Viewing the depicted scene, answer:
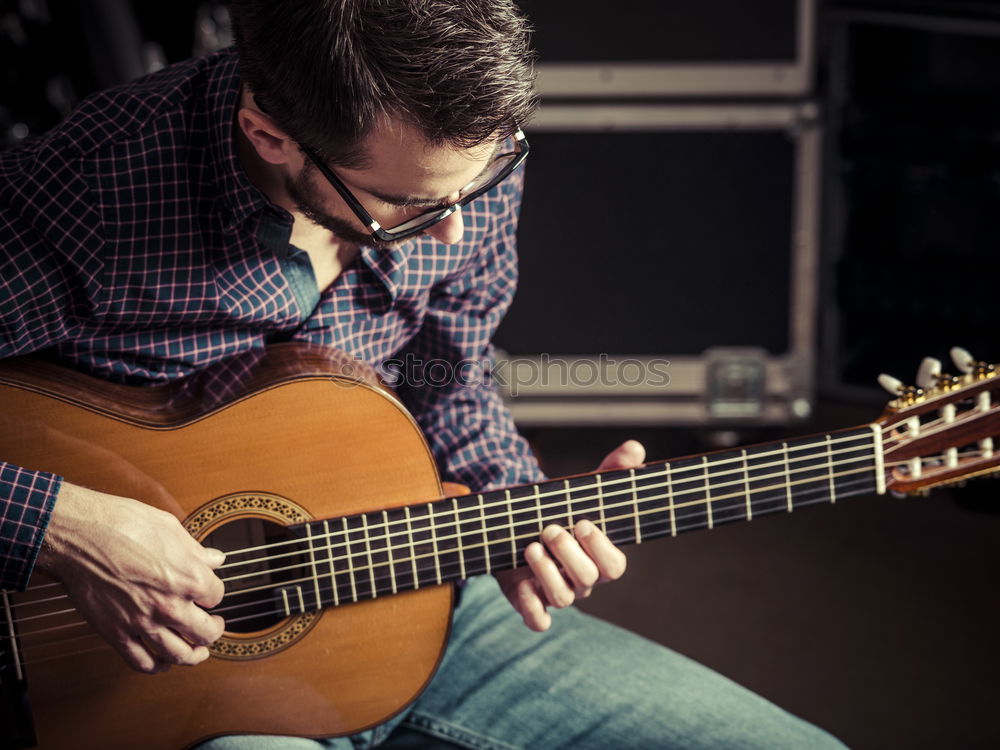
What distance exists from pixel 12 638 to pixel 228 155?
0.61m

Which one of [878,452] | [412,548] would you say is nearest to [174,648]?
[412,548]

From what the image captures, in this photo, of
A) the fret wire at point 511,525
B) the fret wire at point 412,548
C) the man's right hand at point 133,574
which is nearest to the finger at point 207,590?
the man's right hand at point 133,574

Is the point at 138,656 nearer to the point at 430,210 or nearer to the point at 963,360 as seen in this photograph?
the point at 430,210

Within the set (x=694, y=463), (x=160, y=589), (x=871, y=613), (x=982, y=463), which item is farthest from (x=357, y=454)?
(x=871, y=613)

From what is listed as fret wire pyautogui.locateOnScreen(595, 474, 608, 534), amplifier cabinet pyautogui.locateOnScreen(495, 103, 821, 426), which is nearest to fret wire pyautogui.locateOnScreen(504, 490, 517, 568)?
fret wire pyautogui.locateOnScreen(595, 474, 608, 534)

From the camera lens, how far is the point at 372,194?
1.07m

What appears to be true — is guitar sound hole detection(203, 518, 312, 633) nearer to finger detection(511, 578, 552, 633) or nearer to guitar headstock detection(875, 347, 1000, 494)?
finger detection(511, 578, 552, 633)

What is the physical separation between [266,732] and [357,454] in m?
0.35

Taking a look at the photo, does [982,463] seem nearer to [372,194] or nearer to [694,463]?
[694,463]

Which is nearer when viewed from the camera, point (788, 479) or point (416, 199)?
point (416, 199)

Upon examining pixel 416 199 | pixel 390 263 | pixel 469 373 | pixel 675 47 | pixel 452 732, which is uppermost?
pixel 675 47

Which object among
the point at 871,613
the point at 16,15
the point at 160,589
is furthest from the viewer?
the point at 16,15

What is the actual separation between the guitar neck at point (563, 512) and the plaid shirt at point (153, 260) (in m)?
0.28

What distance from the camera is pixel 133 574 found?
1.05 meters
